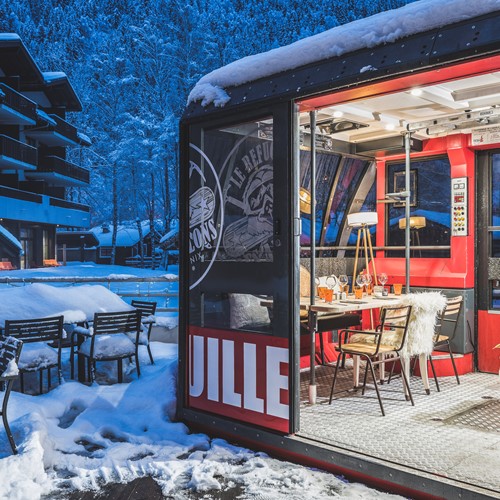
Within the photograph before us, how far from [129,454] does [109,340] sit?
245 centimetres

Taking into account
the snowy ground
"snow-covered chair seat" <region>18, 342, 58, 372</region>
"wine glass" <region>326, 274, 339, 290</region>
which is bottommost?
the snowy ground

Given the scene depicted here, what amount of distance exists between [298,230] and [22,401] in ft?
9.97

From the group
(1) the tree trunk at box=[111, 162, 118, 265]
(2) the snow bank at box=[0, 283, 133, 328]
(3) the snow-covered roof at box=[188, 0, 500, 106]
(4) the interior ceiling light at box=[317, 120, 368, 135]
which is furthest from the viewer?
(1) the tree trunk at box=[111, 162, 118, 265]

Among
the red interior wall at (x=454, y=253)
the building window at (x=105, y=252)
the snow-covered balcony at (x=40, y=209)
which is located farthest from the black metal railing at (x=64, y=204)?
the red interior wall at (x=454, y=253)

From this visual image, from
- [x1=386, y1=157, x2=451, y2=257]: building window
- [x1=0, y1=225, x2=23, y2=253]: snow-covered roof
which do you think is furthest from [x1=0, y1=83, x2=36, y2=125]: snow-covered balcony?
[x1=386, y1=157, x2=451, y2=257]: building window

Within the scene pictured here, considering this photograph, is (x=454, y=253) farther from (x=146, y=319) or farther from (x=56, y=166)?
(x=56, y=166)

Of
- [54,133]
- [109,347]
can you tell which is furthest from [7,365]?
[54,133]

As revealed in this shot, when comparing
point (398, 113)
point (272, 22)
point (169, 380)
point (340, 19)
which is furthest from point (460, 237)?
point (340, 19)

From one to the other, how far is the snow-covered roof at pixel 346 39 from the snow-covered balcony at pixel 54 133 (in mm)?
28719

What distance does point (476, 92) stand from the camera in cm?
541

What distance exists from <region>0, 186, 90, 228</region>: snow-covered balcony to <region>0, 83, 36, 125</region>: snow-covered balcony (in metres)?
3.48

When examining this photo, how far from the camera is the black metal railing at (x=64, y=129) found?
32.3 m

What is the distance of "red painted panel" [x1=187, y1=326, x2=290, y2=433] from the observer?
4301 mm

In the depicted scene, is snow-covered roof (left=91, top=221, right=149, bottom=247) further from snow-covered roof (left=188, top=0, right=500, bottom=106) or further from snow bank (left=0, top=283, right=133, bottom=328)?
snow-covered roof (left=188, top=0, right=500, bottom=106)
